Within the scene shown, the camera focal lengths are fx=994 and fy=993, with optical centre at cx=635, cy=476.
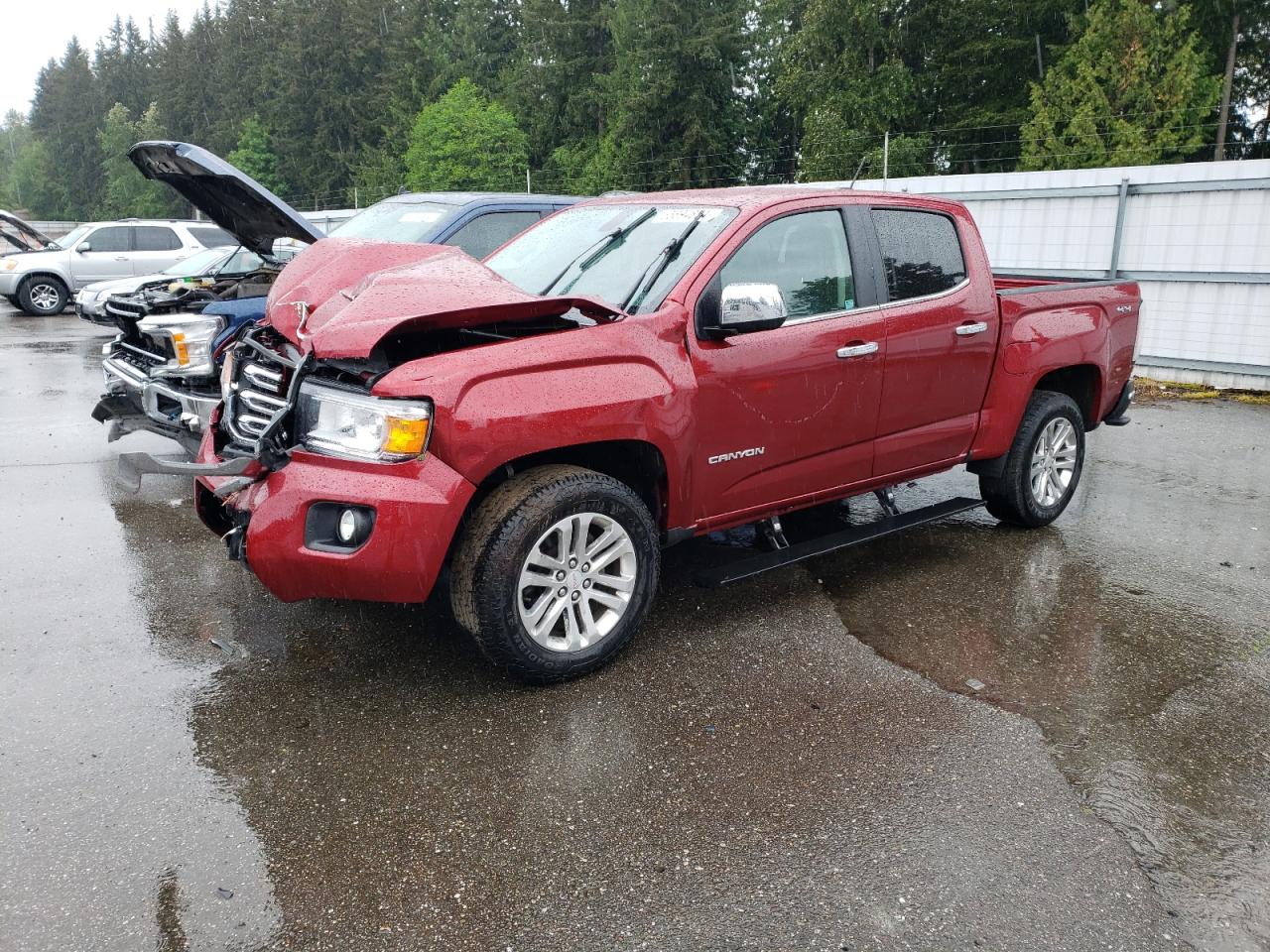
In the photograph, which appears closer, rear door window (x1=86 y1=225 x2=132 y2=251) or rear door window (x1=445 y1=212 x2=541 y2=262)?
rear door window (x1=445 y1=212 x2=541 y2=262)

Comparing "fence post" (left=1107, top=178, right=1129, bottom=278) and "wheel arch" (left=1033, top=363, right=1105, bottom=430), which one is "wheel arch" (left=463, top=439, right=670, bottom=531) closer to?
"wheel arch" (left=1033, top=363, right=1105, bottom=430)

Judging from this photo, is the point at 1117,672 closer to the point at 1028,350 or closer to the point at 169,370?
the point at 1028,350

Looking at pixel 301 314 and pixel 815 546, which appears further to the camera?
pixel 815 546

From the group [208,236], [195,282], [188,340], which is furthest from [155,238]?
[188,340]

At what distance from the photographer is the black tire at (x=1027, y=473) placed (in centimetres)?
554

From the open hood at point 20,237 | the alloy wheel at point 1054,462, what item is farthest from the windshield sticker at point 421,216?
the open hood at point 20,237

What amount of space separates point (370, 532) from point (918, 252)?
10.0 ft

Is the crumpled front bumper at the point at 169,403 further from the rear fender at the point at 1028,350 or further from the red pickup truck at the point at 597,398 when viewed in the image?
the rear fender at the point at 1028,350

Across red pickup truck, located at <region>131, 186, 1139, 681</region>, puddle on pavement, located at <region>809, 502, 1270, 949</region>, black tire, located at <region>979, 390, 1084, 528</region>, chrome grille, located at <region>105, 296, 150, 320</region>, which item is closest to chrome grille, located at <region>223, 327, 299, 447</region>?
red pickup truck, located at <region>131, 186, 1139, 681</region>

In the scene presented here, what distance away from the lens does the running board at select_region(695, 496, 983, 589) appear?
4191mm

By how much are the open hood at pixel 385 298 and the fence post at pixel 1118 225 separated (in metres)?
9.20

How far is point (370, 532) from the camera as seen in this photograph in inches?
134

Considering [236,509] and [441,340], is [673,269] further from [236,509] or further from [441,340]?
[236,509]

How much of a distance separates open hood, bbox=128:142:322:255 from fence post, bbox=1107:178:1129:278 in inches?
348
